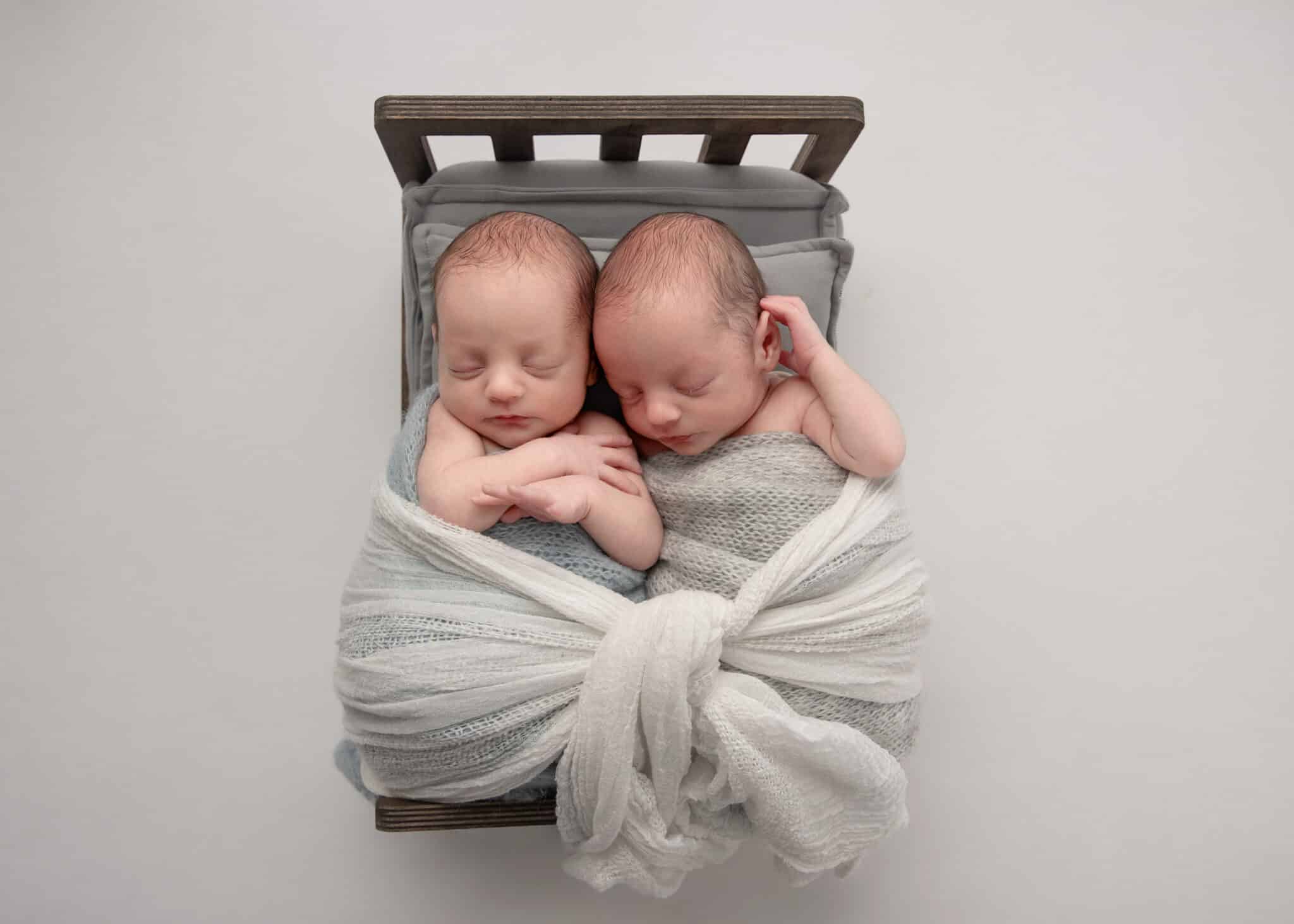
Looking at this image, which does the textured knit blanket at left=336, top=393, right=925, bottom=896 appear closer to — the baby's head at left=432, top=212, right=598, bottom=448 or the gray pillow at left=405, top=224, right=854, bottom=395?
the baby's head at left=432, top=212, right=598, bottom=448

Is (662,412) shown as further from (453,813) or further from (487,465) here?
(453,813)

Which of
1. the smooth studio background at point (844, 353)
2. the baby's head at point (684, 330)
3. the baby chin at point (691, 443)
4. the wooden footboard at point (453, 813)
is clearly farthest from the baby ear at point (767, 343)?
the wooden footboard at point (453, 813)

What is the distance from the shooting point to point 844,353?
65.2 inches

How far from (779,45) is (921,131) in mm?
294

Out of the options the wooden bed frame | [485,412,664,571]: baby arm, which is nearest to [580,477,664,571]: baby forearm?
[485,412,664,571]: baby arm

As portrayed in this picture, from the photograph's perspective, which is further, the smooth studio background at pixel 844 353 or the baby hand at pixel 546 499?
the smooth studio background at pixel 844 353

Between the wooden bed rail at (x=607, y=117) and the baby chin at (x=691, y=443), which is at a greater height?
the wooden bed rail at (x=607, y=117)

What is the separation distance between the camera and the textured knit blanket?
3.52ft

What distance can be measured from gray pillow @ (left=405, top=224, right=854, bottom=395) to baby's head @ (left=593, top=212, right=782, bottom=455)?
14cm

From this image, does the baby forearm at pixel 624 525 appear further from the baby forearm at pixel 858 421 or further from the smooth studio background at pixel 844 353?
the smooth studio background at pixel 844 353

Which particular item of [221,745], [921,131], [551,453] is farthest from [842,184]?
[221,745]

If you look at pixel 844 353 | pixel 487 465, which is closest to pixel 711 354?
pixel 487 465

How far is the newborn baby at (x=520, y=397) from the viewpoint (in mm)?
1141

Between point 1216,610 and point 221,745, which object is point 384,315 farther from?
point 1216,610
